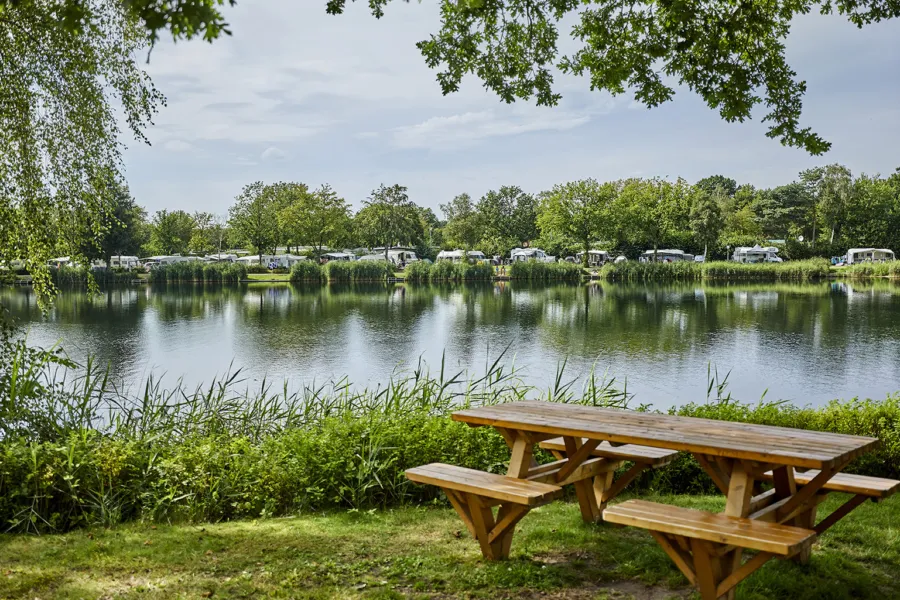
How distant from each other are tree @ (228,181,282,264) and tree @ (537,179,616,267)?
73.2 ft

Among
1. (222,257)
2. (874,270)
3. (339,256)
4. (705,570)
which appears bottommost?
(874,270)

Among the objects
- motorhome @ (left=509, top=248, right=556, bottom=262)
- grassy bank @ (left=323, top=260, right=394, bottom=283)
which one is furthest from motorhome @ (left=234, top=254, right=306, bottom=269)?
motorhome @ (left=509, top=248, right=556, bottom=262)

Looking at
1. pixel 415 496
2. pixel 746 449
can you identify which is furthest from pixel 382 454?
pixel 746 449

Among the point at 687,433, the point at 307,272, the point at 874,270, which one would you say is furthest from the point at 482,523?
the point at 874,270

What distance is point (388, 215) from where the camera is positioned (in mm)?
61750

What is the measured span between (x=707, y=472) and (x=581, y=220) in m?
49.9

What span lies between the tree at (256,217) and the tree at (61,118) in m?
52.1

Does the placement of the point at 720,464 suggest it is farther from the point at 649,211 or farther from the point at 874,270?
the point at 874,270

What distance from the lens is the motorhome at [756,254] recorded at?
5666 cm

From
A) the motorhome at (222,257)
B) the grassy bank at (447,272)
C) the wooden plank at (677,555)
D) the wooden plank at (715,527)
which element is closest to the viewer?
the wooden plank at (715,527)

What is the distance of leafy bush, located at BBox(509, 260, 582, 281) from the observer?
51.7m

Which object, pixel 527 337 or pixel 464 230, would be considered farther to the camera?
pixel 464 230

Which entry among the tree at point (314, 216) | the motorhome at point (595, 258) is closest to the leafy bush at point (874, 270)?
the motorhome at point (595, 258)

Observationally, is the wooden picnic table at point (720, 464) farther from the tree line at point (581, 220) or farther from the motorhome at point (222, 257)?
the motorhome at point (222, 257)
